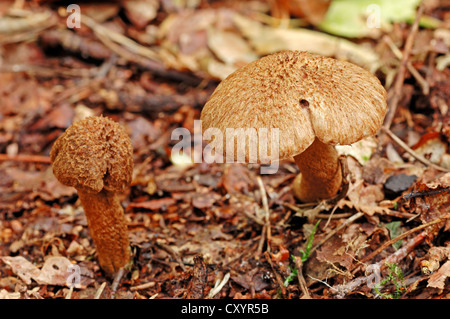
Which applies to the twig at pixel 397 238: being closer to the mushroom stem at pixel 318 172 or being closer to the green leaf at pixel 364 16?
the mushroom stem at pixel 318 172


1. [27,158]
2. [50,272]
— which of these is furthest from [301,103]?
[27,158]

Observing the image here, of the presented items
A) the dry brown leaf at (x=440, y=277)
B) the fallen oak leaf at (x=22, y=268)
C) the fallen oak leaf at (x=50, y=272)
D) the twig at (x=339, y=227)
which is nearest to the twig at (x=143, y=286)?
the fallen oak leaf at (x=50, y=272)

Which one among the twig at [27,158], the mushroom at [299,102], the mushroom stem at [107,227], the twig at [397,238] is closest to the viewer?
the mushroom at [299,102]

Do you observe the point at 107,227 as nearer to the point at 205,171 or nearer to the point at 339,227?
the point at 205,171

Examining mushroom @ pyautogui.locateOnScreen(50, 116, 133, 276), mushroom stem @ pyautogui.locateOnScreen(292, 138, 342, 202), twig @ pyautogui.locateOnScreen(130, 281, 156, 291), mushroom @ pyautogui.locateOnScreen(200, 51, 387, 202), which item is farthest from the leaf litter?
mushroom @ pyautogui.locateOnScreen(200, 51, 387, 202)

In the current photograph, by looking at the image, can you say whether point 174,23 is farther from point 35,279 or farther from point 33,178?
point 35,279

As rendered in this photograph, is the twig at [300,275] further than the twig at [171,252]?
No
